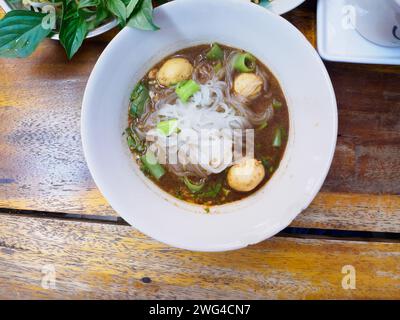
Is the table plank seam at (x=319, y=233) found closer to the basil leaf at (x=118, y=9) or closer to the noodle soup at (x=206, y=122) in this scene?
the noodle soup at (x=206, y=122)

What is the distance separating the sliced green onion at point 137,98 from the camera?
1383 mm

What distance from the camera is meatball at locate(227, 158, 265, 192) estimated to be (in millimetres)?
1316

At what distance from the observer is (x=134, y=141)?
4.58 feet

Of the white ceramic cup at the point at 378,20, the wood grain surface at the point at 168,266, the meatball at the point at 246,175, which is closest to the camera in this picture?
the white ceramic cup at the point at 378,20

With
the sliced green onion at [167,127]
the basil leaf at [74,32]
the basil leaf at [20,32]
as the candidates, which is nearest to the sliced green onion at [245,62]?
the sliced green onion at [167,127]

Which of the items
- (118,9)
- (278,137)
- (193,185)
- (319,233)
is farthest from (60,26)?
(319,233)

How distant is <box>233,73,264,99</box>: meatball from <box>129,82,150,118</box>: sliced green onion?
0.98 ft

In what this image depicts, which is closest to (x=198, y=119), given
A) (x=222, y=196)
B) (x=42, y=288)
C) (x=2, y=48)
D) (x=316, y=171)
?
(x=222, y=196)

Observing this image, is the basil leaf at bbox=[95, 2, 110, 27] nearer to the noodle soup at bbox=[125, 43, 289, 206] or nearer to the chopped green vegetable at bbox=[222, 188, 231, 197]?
the noodle soup at bbox=[125, 43, 289, 206]

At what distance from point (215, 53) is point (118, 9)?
32cm

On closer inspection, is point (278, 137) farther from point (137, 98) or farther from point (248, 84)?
point (137, 98)

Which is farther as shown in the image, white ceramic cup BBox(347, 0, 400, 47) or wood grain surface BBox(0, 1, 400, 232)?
wood grain surface BBox(0, 1, 400, 232)

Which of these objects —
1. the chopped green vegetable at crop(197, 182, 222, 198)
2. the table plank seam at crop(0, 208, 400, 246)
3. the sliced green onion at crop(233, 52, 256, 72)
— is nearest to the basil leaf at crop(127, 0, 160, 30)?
the sliced green onion at crop(233, 52, 256, 72)

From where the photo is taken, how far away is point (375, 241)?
1.42 m
